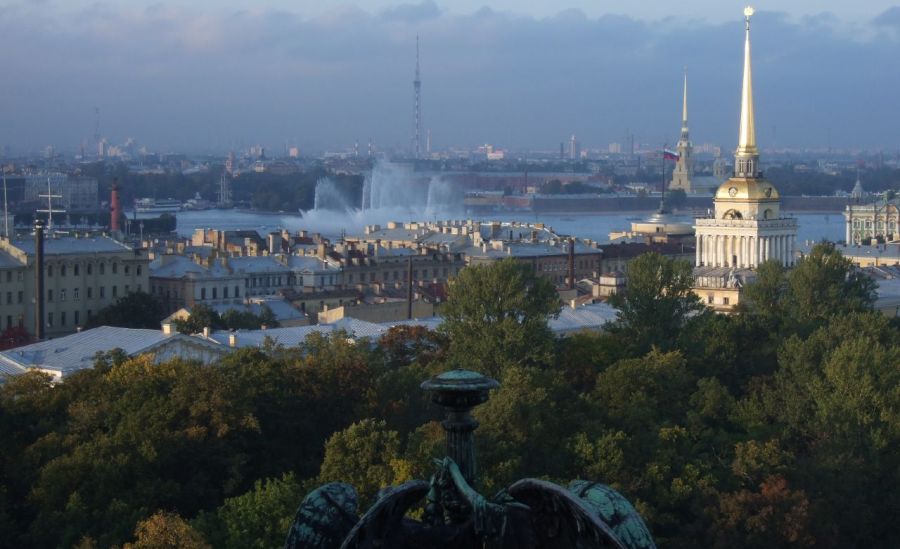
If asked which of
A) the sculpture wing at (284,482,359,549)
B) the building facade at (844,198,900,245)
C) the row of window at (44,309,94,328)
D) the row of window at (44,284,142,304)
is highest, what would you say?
the sculpture wing at (284,482,359,549)

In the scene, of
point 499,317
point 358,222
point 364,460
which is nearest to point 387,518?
point 364,460

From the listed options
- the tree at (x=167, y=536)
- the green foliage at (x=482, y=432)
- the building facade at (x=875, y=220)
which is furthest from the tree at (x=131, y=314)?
the building facade at (x=875, y=220)

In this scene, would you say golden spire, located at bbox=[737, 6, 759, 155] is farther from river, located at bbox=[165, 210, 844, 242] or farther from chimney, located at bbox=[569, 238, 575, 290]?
river, located at bbox=[165, 210, 844, 242]

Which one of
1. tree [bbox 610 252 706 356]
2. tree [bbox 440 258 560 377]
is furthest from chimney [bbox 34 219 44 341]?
tree [bbox 610 252 706 356]

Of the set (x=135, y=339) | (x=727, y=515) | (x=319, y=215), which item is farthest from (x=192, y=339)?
(x=319, y=215)

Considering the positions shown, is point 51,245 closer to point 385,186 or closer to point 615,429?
A: point 615,429

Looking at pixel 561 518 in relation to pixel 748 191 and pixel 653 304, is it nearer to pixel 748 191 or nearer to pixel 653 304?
pixel 653 304
